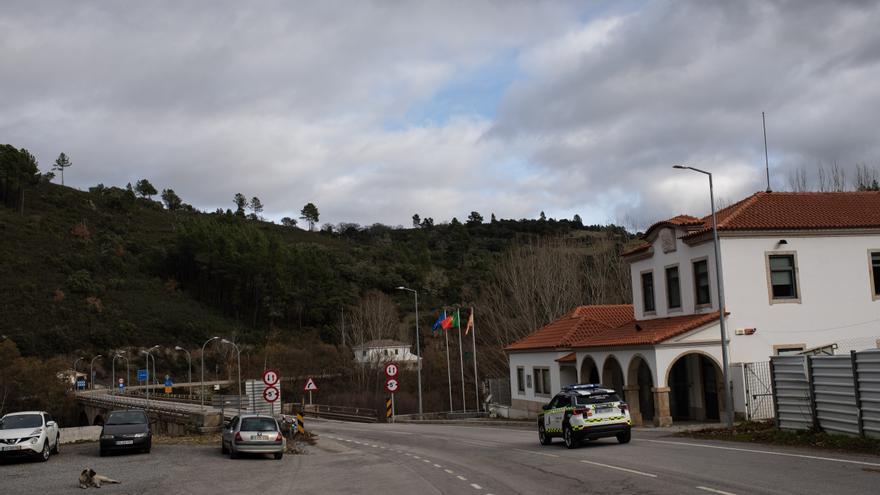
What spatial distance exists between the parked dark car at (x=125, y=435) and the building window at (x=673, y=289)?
2275cm

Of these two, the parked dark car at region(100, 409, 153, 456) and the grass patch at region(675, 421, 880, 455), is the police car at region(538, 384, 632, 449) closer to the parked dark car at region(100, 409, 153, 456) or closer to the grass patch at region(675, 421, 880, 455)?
the grass patch at region(675, 421, 880, 455)

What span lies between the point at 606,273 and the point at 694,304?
3105 centimetres

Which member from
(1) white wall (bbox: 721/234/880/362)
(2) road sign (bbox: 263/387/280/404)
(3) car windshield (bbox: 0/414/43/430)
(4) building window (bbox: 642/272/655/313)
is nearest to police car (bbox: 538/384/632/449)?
(1) white wall (bbox: 721/234/880/362)

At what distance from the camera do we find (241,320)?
11700 cm

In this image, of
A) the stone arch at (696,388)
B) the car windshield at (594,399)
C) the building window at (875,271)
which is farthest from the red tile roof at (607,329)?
the car windshield at (594,399)

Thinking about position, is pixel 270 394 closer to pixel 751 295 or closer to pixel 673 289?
pixel 673 289

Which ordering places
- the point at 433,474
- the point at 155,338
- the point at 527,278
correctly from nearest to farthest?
1. the point at 433,474
2. the point at 527,278
3. the point at 155,338

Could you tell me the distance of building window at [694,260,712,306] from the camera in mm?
33906

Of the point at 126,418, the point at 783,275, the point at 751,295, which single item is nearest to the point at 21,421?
the point at 126,418

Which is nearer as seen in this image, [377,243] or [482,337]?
[482,337]

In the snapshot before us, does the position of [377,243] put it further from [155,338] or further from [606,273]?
[606,273]

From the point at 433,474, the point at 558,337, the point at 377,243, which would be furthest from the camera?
the point at 377,243

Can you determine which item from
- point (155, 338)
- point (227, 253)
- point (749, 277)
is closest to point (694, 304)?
point (749, 277)

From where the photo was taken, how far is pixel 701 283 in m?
34.3
